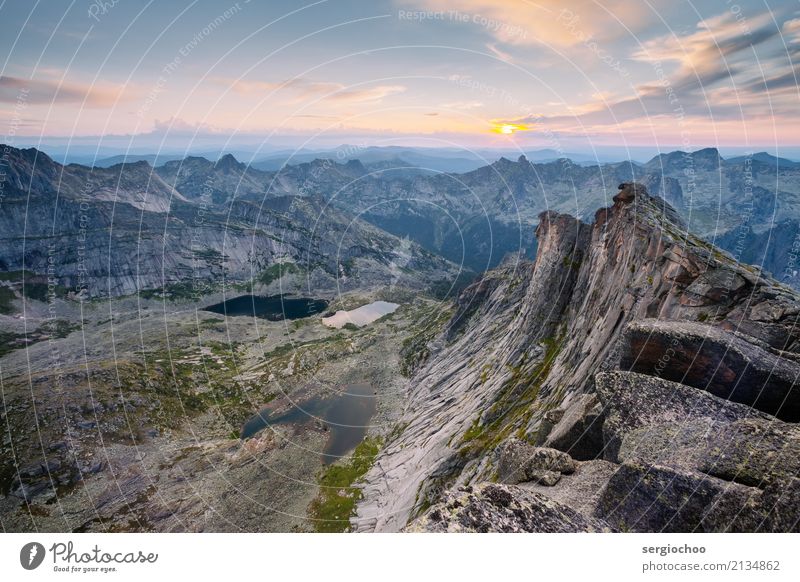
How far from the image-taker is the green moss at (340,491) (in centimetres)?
7106

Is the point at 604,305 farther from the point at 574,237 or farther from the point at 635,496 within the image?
the point at 635,496

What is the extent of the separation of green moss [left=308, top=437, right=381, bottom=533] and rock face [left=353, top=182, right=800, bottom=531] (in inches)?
140

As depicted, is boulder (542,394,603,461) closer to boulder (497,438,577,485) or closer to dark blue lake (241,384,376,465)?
boulder (497,438,577,485)

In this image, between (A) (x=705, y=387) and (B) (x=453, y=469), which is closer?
(A) (x=705, y=387)

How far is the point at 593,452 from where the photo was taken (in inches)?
1016

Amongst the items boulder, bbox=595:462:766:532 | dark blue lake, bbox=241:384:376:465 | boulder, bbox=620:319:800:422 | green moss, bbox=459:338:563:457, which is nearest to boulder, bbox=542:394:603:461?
boulder, bbox=620:319:800:422

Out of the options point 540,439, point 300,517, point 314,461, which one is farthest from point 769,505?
point 314,461

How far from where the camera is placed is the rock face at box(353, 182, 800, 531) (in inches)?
689

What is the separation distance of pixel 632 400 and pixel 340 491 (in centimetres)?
7344

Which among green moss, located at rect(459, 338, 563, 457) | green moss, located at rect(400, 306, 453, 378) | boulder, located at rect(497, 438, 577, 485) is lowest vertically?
green moss, located at rect(400, 306, 453, 378)

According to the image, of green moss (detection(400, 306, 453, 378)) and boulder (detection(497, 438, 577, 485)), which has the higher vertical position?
boulder (detection(497, 438, 577, 485))

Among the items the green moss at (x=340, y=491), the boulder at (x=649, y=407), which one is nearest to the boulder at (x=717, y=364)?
the boulder at (x=649, y=407)

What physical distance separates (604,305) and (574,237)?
91.4 feet

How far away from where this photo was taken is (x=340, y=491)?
3187 inches
